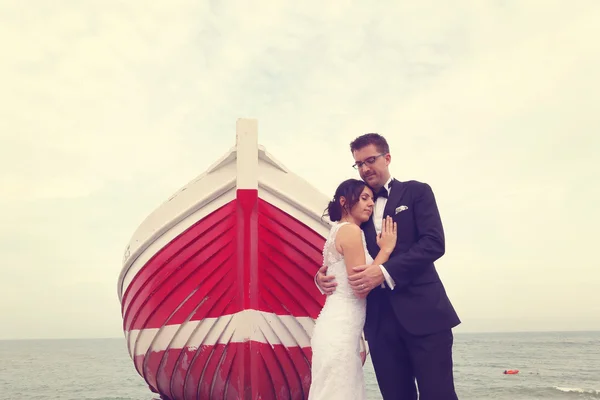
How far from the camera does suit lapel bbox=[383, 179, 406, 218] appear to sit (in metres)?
2.89

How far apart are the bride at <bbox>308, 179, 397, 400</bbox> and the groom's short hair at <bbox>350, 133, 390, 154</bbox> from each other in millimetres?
227

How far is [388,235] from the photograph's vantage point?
9.21 feet

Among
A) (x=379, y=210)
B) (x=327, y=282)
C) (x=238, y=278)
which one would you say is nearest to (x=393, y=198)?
(x=379, y=210)

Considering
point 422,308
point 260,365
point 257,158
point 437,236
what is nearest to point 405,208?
point 437,236

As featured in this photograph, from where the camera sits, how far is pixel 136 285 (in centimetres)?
532

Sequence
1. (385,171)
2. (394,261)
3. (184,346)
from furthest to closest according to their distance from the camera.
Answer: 1. (184,346)
2. (385,171)
3. (394,261)

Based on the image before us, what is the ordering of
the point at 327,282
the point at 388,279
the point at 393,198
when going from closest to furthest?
the point at 388,279, the point at 393,198, the point at 327,282

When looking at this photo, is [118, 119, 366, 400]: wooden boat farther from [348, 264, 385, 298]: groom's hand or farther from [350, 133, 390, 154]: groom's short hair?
[348, 264, 385, 298]: groom's hand

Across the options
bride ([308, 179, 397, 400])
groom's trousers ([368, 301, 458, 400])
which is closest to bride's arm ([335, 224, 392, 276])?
bride ([308, 179, 397, 400])

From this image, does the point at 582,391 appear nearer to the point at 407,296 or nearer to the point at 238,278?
the point at 238,278

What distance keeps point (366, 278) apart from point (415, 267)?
27cm

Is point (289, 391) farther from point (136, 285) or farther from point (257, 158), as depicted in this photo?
point (257, 158)

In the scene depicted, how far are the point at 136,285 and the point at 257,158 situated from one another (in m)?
2.04

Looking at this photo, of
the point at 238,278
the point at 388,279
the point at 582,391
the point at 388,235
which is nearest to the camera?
the point at 388,279
